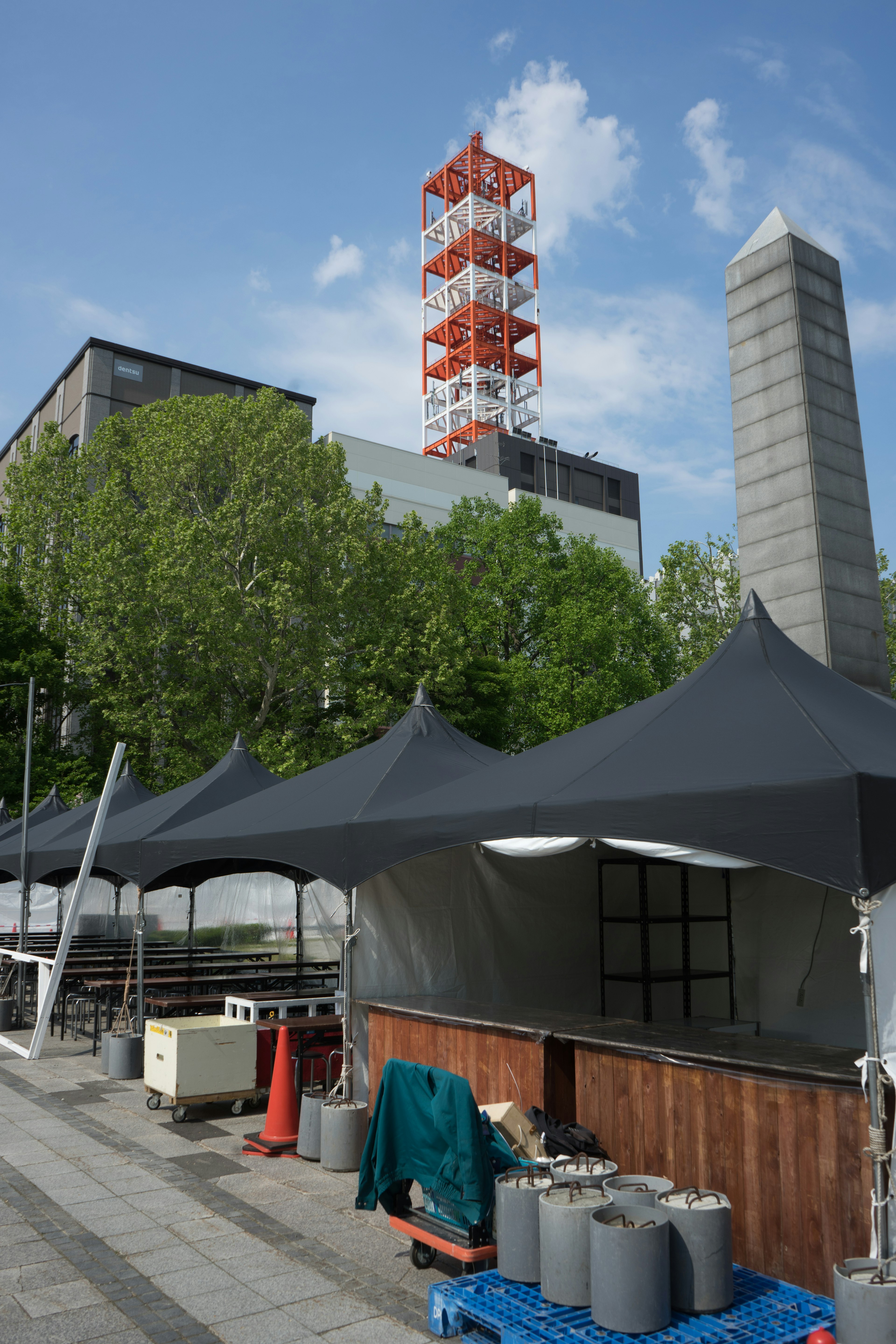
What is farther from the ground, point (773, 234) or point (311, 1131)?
point (773, 234)

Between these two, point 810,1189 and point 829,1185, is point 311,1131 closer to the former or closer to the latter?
point 810,1189

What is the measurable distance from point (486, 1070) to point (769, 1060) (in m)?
2.58

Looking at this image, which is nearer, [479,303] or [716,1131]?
[716,1131]

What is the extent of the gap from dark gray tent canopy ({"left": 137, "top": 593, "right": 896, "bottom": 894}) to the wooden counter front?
46.0 inches

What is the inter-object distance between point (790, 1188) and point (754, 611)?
13.7 ft

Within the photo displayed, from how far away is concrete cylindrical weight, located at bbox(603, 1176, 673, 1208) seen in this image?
5117 mm

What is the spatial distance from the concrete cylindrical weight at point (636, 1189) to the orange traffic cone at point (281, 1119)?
157 inches

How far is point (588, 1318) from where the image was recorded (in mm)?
4730

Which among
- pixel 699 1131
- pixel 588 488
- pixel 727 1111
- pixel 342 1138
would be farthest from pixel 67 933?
pixel 588 488

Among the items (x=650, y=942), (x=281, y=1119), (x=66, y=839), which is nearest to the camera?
Answer: (x=281, y=1119)

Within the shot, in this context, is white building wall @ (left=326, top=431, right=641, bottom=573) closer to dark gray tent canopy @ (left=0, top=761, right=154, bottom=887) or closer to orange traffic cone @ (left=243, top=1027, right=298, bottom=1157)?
dark gray tent canopy @ (left=0, top=761, right=154, bottom=887)

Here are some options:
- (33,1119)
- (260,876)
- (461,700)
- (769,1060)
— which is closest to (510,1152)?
(769,1060)

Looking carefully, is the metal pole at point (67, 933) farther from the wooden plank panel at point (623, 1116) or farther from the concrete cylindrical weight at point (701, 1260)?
the concrete cylindrical weight at point (701, 1260)

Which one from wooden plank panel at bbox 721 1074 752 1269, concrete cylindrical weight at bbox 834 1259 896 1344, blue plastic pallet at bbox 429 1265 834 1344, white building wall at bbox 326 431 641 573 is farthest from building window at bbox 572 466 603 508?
concrete cylindrical weight at bbox 834 1259 896 1344
